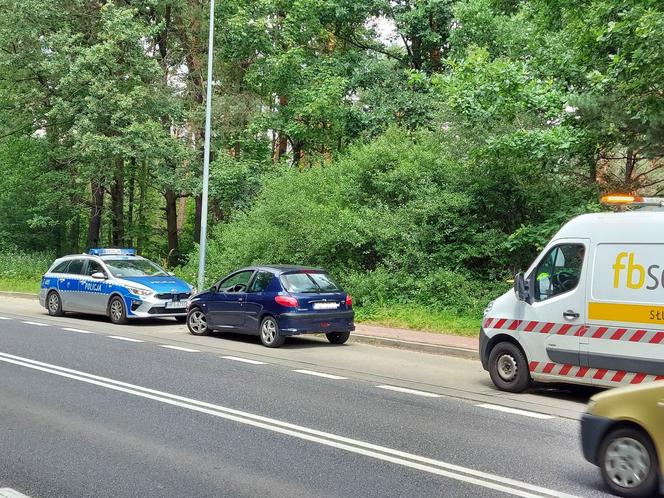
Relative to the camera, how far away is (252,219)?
2100 centimetres

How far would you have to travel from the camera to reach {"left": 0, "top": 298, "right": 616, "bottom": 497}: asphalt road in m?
5.39

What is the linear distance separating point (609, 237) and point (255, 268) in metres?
7.46

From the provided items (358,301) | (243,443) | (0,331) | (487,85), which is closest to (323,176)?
(358,301)

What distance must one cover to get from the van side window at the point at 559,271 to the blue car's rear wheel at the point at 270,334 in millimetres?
5472

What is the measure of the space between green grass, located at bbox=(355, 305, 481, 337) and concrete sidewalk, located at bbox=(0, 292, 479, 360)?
306 millimetres

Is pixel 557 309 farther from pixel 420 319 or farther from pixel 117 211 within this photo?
pixel 117 211

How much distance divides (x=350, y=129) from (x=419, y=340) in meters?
13.8

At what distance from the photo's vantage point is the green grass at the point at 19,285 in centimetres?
2806

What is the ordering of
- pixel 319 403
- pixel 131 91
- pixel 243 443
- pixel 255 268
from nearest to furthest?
pixel 243 443 < pixel 319 403 < pixel 255 268 < pixel 131 91

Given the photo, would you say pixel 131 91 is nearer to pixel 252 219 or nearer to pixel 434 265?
pixel 252 219

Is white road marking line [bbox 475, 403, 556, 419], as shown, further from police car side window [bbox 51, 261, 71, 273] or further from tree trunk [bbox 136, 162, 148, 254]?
tree trunk [bbox 136, 162, 148, 254]

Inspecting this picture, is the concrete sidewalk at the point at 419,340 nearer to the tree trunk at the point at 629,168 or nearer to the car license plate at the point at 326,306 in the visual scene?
the car license plate at the point at 326,306

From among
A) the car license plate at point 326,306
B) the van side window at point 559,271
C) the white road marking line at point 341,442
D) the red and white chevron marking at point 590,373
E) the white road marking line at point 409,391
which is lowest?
the white road marking line at point 341,442

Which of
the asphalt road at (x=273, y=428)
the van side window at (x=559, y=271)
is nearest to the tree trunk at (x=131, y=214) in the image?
the asphalt road at (x=273, y=428)
